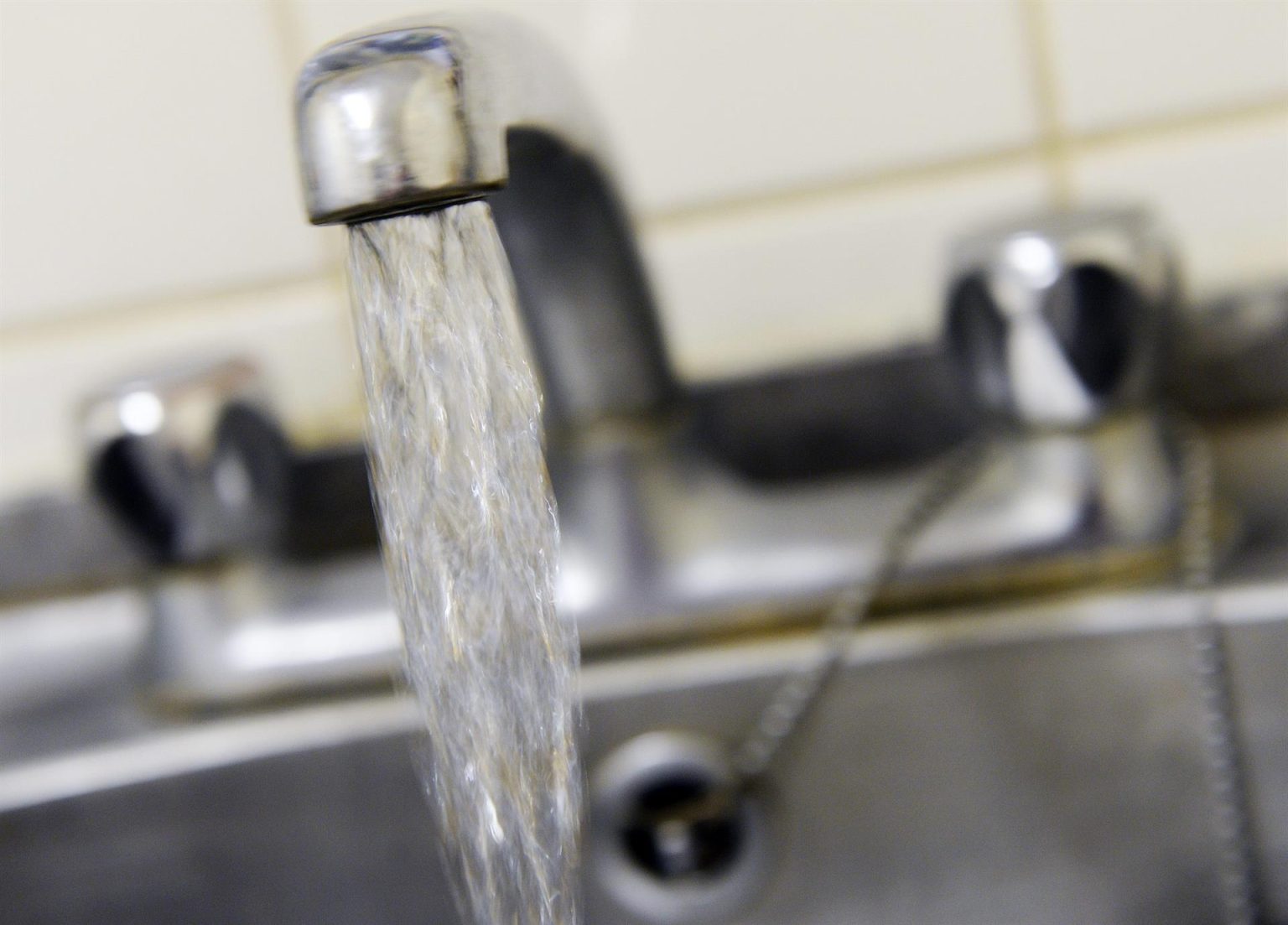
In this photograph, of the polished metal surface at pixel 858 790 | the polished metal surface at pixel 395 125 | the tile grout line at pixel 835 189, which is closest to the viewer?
the polished metal surface at pixel 395 125

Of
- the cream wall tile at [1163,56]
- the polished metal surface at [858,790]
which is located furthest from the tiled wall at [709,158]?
the polished metal surface at [858,790]

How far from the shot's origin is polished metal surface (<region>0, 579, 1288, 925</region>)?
0.95 ft

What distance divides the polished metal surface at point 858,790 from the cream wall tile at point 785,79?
0.51ft

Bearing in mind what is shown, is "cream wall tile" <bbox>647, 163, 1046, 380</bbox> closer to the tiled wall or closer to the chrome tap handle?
the tiled wall

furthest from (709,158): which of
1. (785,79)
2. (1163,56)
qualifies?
(1163,56)

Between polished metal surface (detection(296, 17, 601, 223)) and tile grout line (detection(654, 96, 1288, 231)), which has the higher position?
polished metal surface (detection(296, 17, 601, 223))

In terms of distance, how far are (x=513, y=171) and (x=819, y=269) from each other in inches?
6.5

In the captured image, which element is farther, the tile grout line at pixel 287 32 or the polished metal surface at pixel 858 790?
the tile grout line at pixel 287 32

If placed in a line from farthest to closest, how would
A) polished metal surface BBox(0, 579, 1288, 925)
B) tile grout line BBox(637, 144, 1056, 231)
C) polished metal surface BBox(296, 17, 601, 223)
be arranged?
tile grout line BBox(637, 144, 1056, 231) → polished metal surface BBox(0, 579, 1288, 925) → polished metal surface BBox(296, 17, 601, 223)

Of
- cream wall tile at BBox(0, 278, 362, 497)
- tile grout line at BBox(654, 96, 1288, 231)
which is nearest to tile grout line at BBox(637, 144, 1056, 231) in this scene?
tile grout line at BBox(654, 96, 1288, 231)

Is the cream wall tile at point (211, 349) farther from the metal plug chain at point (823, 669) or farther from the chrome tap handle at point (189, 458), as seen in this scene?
the metal plug chain at point (823, 669)

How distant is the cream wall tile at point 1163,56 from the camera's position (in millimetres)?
372

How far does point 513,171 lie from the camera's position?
254 millimetres

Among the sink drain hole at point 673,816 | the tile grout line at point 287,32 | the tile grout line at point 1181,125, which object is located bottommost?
the sink drain hole at point 673,816
